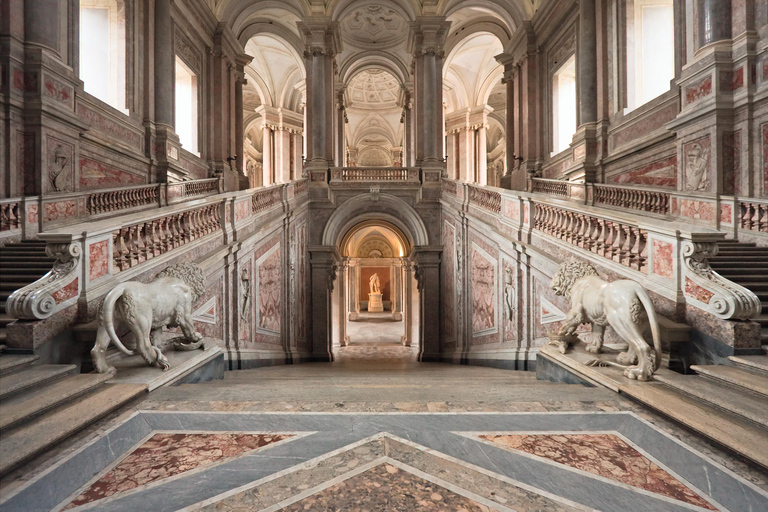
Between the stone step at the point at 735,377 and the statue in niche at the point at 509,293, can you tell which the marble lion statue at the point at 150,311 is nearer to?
the stone step at the point at 735,377

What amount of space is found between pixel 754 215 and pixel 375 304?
20845 millimetres

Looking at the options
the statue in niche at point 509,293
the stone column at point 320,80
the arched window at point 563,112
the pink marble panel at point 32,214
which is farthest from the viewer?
the arched window at point 563,112

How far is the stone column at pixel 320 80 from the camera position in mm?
13617

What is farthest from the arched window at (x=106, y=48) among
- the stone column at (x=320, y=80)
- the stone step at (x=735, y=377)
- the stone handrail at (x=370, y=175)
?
the stone step at (x=735, y=377)

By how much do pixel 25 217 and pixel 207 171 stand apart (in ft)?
26.0

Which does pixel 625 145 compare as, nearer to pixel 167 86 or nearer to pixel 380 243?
pixel 167 86

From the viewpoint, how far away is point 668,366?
3139mm

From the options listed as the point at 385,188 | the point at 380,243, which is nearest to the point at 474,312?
the point at 385,188

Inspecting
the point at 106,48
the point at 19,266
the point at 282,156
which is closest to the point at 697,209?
the point at 19,266

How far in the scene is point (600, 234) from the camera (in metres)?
4.55

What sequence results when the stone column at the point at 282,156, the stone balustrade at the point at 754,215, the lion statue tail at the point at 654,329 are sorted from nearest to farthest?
the lion statue tail at the point at 654,329 → the stone balustrade at the point at 754,215 → the stone column at the point at 282,156

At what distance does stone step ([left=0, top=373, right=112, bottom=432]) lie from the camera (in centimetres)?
202

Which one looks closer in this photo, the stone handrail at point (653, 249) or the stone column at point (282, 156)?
the stone handrail at point (653, 249)

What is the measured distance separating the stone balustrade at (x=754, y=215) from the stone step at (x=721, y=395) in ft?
15.0
